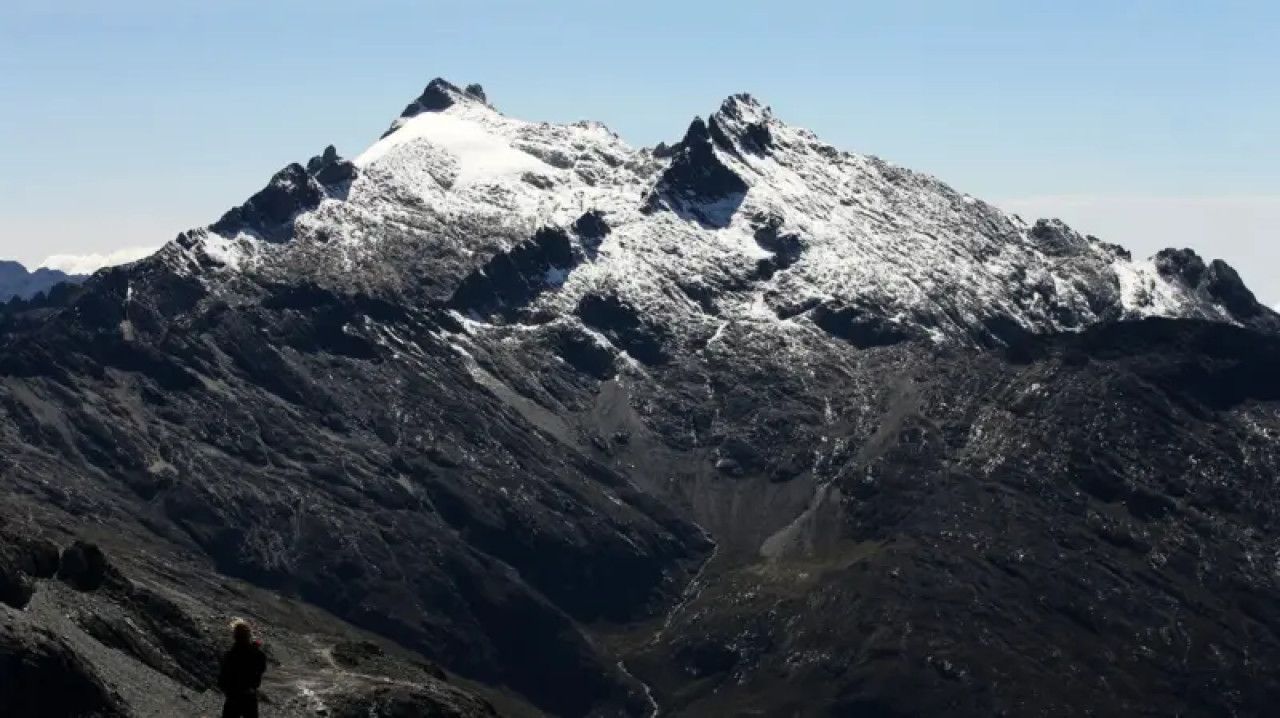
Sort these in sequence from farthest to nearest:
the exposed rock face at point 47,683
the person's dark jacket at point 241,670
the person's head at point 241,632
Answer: the exposed rock face at point 47,683 → the person's dark jacket at point 241,670 → the person's head at point 241,632

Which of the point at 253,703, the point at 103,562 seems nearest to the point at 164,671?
Result: the point at 103,562

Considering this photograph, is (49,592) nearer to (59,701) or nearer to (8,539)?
(8,539)

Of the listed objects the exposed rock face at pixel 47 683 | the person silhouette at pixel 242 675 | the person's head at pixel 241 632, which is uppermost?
the person's head at pixel 241 632

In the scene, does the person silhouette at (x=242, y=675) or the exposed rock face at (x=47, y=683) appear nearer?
the person silhouette at (x=242, y=675)

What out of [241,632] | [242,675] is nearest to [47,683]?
[242,675]

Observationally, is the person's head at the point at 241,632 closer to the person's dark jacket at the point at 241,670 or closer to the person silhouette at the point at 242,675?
the person silhouette at the point at 242,675

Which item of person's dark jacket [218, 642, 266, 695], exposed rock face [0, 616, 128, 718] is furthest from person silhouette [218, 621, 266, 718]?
exposed rock face [0, 616, 128, 718]

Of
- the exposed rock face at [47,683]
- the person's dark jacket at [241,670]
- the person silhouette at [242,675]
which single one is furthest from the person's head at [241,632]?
the exposed rock face at [47,683]

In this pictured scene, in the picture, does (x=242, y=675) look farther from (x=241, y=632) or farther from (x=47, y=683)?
(x=47, y=683)

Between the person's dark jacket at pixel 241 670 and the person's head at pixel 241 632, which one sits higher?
the person's head at pixel 241 632
